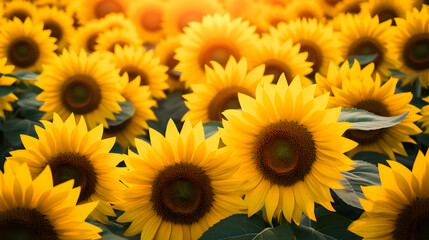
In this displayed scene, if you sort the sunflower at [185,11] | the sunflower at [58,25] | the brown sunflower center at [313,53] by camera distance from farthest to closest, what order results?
the sunflower at [58,25], the sunflower at [185,11], the brown sunflower center at [313,53]

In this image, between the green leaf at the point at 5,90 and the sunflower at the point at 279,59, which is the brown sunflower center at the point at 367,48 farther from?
the green leaf at the point at 5,90

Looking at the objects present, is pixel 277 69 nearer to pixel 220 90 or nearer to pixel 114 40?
pixel 220 90

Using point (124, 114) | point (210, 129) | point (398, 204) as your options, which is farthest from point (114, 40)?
point (398, 204)

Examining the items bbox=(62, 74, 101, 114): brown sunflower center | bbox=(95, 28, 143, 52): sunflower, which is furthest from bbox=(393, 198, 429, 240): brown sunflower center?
bbox=(95, 28, 143, 52): sunflower

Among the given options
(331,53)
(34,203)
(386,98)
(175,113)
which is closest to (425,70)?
(331,53)

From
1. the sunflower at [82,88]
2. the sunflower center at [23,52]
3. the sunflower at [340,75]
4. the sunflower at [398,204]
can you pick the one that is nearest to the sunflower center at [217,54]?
the sunflower at [82,88]

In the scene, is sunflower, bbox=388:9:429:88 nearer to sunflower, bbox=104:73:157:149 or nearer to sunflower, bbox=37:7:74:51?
sunflower, bbox=104:73:157:149
